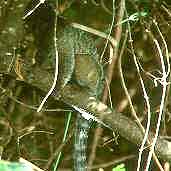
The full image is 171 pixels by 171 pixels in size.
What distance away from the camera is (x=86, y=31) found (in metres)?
1.66

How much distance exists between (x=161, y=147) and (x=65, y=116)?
0.65m

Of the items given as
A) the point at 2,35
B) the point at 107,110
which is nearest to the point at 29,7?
the point at 2,35

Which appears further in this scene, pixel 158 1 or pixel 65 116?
pixel 65 116

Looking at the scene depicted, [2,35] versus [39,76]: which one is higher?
[2,35]

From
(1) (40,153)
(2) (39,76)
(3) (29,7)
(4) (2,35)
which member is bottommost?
(1) (40,153)

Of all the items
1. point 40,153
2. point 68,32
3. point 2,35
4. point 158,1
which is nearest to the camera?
point 2,35

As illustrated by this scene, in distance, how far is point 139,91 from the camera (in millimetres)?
2055

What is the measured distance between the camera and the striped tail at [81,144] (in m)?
1.62

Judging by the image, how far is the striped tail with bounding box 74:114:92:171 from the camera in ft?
5.32

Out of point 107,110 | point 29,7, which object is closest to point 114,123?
point 107,110

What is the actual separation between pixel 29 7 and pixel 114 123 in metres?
0.54

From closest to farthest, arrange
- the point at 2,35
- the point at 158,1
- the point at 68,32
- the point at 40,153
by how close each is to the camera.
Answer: the point at 2,35, the point at 68,32, the point at 158,1, the point at 40,153

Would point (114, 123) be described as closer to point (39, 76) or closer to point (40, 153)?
point (39, 76)

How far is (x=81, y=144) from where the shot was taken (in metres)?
1.63
